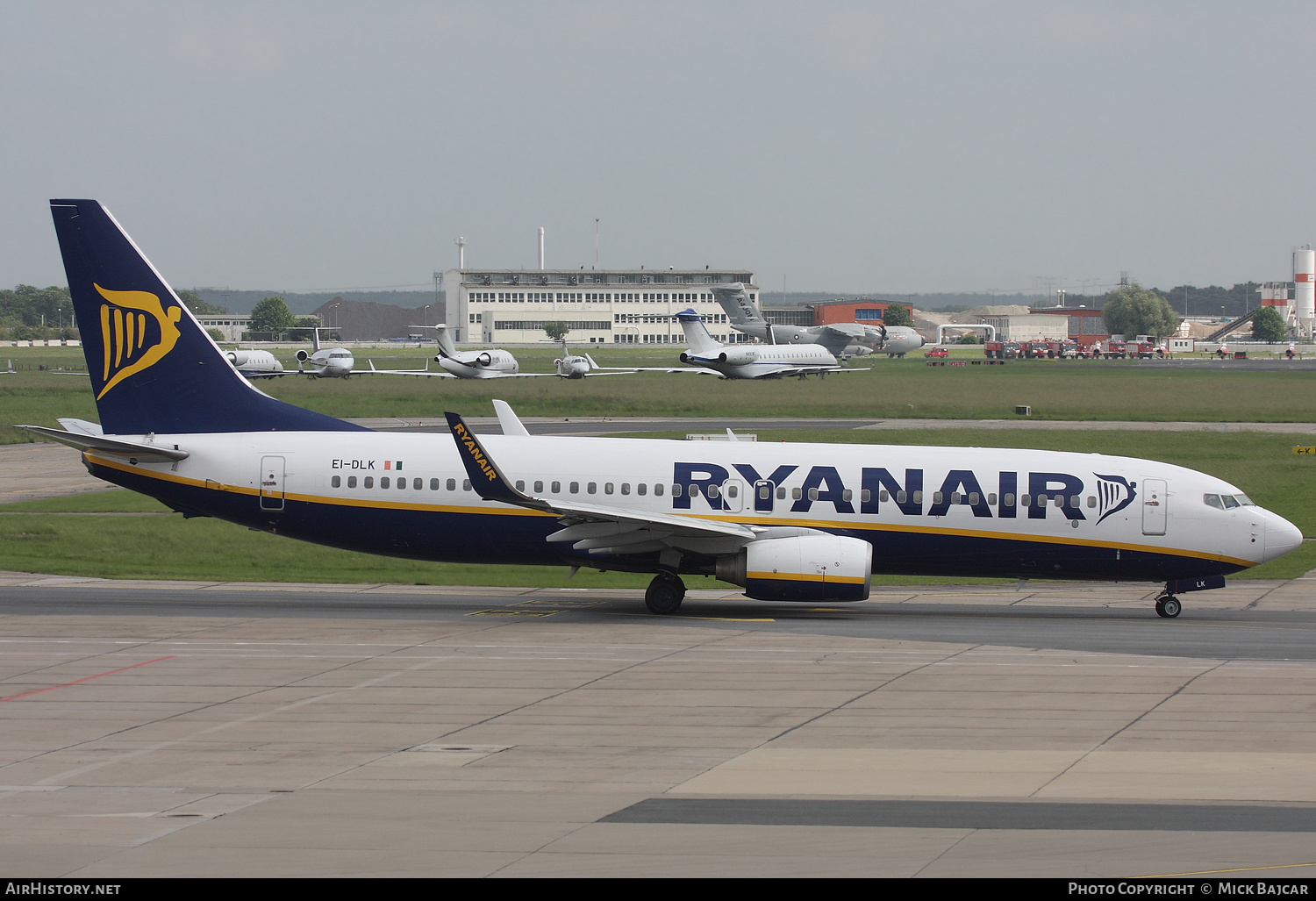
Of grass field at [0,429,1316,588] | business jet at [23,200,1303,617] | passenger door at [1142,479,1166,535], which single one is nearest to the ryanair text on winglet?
business jet at [23,200,1303,617]

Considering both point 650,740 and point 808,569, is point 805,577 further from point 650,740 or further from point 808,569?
point 650,740

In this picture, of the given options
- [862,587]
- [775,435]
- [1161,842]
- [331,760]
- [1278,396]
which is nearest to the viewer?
[1161,842]

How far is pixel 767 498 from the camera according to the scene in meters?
29.7

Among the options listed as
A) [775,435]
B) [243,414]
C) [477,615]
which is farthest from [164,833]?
[775,435]

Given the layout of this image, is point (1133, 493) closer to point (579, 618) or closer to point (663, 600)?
point (663, 600)

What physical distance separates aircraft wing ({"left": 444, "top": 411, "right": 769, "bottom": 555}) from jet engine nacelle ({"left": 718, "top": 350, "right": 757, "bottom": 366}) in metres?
85.3

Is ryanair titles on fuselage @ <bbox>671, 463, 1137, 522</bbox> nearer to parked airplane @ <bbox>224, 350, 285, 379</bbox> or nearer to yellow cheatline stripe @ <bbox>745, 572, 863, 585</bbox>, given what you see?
yellow cheatline stripe @ <bbox>745, 572, 863, 585</bbox>

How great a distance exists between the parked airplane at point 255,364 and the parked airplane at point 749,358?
35.7 m

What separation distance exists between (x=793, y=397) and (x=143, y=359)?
6600cm

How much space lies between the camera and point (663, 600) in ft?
97.9

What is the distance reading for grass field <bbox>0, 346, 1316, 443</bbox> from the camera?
264ft

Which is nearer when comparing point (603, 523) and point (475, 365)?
point (603, 523)

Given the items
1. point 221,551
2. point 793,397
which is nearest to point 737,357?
point 793,397
